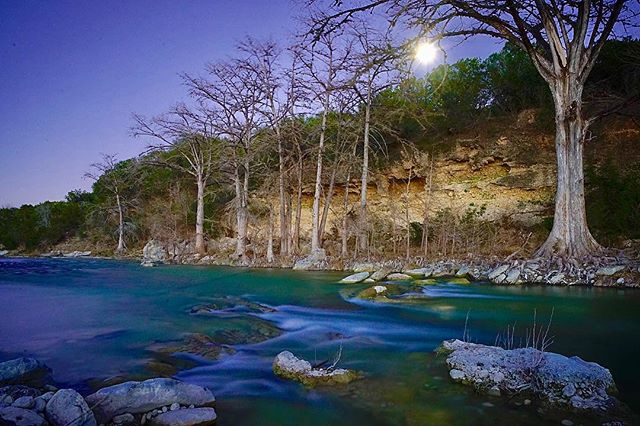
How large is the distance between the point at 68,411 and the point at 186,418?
90cm

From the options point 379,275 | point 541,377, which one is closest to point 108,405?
point 541,377

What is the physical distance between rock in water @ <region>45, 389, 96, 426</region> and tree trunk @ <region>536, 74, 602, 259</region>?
13.3m

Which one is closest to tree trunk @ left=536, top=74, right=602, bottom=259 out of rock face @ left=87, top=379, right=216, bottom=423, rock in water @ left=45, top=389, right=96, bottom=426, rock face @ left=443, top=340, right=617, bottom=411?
rock face @ left=443, top=340, right=617, bottom=411

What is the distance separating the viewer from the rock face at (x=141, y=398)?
3605mm

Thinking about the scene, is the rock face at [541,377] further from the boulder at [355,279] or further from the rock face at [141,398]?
the boulder at [355,279]

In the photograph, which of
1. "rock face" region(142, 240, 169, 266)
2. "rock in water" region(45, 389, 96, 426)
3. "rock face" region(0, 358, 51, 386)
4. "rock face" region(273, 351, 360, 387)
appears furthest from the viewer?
"rock face" region(142, 240, 169, 266)

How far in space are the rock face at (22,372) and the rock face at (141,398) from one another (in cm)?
111

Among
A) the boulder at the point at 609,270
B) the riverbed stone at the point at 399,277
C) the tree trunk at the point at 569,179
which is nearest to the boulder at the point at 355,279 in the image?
the riverbed stone at the point at 399,277

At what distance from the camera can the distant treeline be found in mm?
16953

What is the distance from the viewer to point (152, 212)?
32.3 m

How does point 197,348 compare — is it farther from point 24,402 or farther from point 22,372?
point 24,402

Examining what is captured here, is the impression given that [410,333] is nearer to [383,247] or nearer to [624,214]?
[624,214]

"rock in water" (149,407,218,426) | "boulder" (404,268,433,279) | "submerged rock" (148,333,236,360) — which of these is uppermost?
"boulder" (404,268,433,279)

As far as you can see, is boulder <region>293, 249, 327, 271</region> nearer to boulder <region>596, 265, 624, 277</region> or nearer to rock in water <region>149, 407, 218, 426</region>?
boulder <region>596, 265, 624, 277</region>
